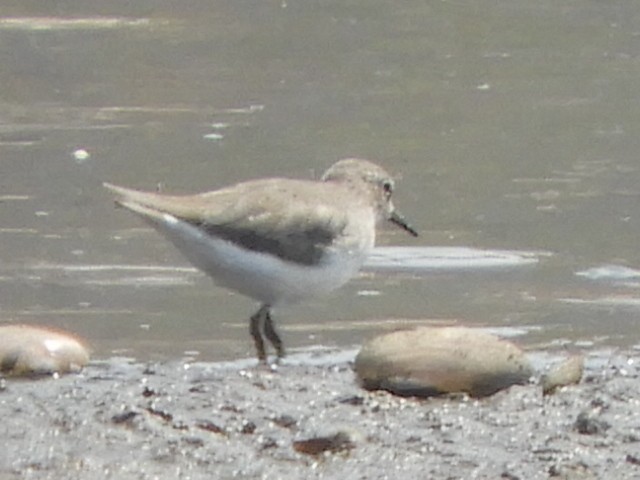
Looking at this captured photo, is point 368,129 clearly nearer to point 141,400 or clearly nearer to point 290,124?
point 290,124

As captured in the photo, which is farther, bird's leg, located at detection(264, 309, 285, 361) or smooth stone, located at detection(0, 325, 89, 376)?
bird's leg, located at detection(264, 309, 285, 361)

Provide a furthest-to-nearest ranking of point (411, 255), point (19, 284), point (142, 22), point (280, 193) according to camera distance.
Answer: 1. point (142, 22)
2. point (411, 255)
3. point (19, 284)
4. point (280, 193)

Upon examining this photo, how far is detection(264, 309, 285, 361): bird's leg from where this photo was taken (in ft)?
21.8

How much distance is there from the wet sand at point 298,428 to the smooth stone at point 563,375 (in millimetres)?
33

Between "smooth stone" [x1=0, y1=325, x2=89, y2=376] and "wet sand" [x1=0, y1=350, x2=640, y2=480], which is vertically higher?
"smooth stone" [x1=0, y1=325, x2=89, y2=376]

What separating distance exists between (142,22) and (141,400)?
8.16 metres

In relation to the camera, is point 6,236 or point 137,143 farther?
point 137,143

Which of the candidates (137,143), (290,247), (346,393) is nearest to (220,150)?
(137,143)

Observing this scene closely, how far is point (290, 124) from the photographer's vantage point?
33.6 feet

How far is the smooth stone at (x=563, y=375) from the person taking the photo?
233 inches

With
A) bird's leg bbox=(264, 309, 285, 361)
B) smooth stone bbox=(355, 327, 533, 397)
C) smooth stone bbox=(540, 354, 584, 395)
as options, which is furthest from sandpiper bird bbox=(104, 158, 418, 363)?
smooth stone bbox=(540, 354, 584, 395)

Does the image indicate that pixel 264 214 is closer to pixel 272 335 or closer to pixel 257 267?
pixel 257 267

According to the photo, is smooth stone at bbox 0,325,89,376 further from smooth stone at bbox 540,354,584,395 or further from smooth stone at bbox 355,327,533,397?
smooth stone at bbox 540,354,584,395

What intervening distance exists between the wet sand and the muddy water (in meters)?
0.76
